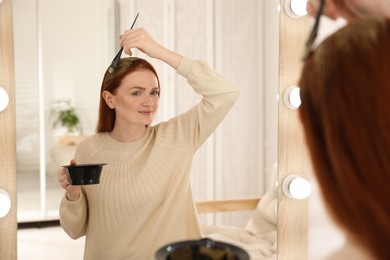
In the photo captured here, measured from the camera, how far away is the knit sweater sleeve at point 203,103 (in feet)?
2.88

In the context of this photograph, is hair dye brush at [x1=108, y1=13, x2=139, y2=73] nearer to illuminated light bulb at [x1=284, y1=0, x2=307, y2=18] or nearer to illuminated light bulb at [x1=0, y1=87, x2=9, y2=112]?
illuminated light bulb at [x1=0, y1=87, x2=9, y2=112]

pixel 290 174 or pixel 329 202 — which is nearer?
pixel 329 202

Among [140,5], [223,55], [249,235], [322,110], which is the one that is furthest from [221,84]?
[322,110]

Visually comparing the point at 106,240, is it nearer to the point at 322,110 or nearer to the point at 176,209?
the point at 176,209

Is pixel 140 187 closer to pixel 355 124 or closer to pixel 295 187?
pixel 295 187

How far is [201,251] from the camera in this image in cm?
61

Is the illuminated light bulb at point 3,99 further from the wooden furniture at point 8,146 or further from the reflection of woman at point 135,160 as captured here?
the reflection of woman at point 135,160

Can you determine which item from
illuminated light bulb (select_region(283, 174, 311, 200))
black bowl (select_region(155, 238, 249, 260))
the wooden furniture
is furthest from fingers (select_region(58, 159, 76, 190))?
illuminated light bulb (select_region(283, 174, 311, 200))

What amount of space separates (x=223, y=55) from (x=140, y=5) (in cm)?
21

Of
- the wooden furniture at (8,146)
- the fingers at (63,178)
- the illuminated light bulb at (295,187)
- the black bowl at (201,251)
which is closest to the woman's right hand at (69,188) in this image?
the fingers at (63,178)

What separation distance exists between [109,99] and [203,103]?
185 millimetres

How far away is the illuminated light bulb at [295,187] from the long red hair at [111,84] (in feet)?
1.36

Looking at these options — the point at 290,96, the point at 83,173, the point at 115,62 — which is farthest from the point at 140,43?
the point at 290,96

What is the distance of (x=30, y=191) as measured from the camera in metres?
0.91
